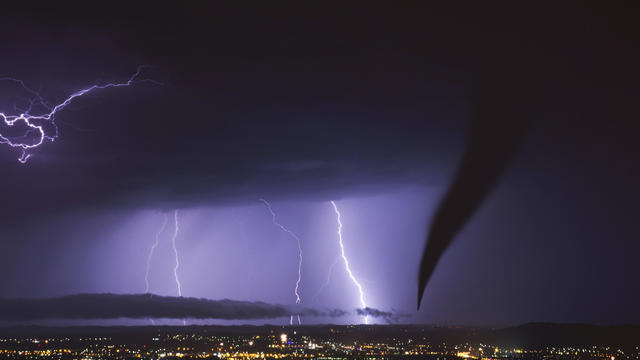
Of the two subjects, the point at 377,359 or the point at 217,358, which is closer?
the point at 377,359

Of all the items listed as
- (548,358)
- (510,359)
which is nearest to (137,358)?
(510,359)

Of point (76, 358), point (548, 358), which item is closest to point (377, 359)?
point (548, 358)

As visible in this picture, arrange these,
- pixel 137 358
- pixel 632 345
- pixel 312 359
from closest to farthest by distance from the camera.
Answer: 1. pixel 312 359
2. pixel 137 358
3. pixel 632 345

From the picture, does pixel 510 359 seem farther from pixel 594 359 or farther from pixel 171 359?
pixel 171 359

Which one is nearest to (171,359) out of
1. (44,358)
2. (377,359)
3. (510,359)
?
(44,358)

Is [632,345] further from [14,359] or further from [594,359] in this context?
[14,359]

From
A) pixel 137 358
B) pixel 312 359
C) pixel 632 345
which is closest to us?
pixel 312 359

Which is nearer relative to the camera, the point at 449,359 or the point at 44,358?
the point at 449,359
